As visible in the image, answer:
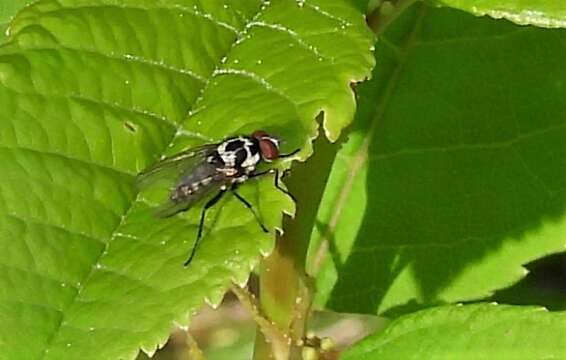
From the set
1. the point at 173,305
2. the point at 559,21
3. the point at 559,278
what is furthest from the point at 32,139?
the point at 559,278

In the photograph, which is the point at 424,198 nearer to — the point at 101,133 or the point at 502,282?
the point at 502,282

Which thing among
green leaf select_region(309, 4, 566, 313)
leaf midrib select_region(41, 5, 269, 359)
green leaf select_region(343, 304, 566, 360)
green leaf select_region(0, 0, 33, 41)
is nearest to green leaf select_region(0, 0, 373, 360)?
leaf midrib select_region(41, 5, 269, 359)

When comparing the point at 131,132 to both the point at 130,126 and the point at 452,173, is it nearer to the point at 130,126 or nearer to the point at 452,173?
the point at 130,126

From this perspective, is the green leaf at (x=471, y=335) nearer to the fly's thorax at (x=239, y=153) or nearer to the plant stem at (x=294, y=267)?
the plant stem at (x=294, y=267)

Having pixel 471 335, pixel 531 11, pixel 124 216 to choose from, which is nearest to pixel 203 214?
pixel 124 216

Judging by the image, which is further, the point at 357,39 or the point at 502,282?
the point at 502,282

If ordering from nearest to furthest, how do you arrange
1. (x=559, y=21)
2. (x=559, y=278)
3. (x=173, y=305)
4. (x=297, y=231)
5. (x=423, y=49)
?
1. (x=173, y=305)
2. (x=559, y=21)
3. (x=297, y=231)
4. (x=423, y=49)
5. (x=559, y=278)

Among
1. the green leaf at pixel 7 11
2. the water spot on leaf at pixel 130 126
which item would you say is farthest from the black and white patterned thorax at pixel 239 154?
the green leaf at pixel 7 11
